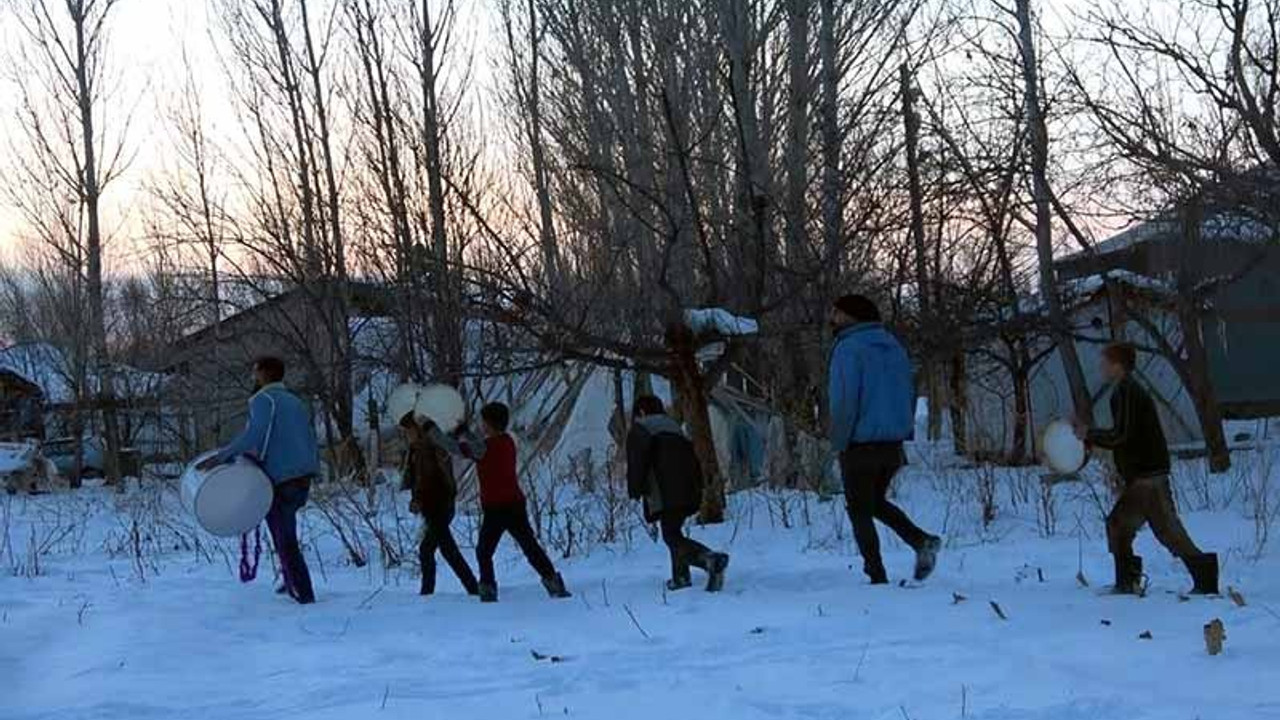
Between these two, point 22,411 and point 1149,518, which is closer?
point 1149,518

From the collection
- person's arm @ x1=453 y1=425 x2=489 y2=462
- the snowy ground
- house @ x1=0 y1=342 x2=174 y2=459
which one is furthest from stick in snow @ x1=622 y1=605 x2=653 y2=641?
house @ x1=0 y1=342 x2=174 y2=459

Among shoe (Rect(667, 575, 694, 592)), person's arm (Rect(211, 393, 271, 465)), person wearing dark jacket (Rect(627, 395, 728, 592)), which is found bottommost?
shoe (Rect(667, 575, 694, 592))

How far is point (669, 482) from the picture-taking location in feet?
28.7

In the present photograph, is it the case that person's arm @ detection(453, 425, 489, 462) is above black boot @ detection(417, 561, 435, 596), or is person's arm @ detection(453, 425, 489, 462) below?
above

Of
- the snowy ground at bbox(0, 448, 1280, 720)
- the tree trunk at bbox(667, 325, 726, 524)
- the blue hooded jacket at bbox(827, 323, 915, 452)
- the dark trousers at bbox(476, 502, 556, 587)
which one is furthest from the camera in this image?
the tree trunk at bbox(667, 325, 726, 524)

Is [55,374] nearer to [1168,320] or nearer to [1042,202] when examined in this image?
[1168,320]

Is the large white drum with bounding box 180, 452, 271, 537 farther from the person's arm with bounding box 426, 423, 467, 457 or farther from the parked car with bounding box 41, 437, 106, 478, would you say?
the parked car with bounding box 41, 437, 106, 478

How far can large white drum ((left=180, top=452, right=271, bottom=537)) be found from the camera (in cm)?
845

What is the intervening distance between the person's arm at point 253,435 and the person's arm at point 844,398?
3.35 m

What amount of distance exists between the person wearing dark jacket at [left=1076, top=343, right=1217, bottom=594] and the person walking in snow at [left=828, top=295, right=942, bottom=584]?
105 cm

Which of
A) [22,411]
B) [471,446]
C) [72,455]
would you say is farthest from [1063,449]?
[22,411]

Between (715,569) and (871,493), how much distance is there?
1.06 metres

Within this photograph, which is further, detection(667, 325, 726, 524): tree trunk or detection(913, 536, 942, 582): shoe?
detection(667, 325, 726, 524): tree trunk

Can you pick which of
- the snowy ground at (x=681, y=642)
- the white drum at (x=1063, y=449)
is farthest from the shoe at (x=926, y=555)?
the white drum at (x=1063, y=449)
